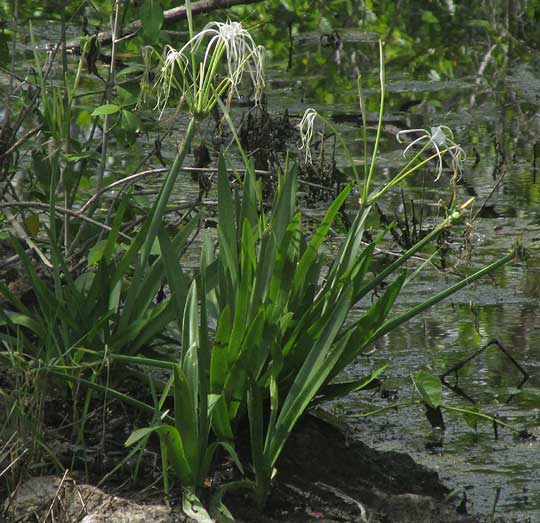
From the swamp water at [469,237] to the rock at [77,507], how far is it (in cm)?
94

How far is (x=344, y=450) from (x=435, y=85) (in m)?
6.27

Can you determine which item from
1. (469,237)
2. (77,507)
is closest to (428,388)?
(469,237)

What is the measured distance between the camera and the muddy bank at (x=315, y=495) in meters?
3.33

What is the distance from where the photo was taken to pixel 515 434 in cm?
414

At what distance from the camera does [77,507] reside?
336 cm

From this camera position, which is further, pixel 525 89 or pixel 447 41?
pixel 447 41

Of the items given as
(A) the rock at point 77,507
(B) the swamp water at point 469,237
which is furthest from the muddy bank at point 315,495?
(B) the swamp water at point 469,237

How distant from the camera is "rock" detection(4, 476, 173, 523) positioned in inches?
130

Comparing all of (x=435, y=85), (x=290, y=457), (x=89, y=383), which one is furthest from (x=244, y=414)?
(x=435, y=85)

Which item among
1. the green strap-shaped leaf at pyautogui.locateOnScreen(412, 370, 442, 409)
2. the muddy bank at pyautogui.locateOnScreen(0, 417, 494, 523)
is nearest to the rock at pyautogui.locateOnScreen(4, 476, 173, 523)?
the muddy bank at pyautogui.locateOnScreen(0, 417, 494, 523)

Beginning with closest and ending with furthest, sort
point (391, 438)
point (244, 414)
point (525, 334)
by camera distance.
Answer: point (244, 414) → point (391, 438) → point (525, 334)

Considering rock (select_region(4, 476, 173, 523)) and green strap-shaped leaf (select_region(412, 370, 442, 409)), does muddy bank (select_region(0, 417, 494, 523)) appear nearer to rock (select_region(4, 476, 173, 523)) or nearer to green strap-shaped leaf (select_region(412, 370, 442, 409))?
rock (select_region(4, 476, 173, 523))

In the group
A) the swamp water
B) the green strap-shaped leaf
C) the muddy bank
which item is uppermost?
the green strap-shaped leaf

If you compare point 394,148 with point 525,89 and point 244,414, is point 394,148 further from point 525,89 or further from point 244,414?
point 244,414
